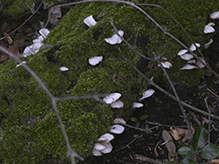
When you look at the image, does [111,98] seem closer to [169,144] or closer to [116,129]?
[116,129]

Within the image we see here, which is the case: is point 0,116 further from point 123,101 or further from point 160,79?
point 160,79

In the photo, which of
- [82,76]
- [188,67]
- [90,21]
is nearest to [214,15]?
[188,67]

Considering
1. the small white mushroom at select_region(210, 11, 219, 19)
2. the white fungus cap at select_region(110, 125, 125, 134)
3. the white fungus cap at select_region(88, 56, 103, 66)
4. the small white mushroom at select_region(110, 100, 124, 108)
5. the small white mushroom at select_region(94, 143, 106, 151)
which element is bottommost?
the white fungus cap at select_region(110, 125, 125, 134)

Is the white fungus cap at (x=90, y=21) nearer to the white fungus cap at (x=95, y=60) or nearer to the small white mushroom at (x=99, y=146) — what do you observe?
the white fungus cap at (x=95, y=60)

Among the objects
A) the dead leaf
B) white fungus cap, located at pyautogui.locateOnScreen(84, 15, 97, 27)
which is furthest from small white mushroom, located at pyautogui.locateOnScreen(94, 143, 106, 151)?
white fungus cap, located at pyautogui.locateOnScreen(84, 15, 97, 27)

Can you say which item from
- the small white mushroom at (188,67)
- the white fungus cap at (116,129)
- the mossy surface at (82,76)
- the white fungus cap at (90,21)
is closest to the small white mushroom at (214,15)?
the mossy surface at (82,76)

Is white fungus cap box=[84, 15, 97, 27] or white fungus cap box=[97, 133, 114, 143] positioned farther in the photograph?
white fungus cap box=[84, 15, 97, 27]

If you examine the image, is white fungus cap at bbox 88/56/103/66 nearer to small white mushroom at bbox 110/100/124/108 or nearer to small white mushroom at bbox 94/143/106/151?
small white mushroom at bbox 110/100/124/108
